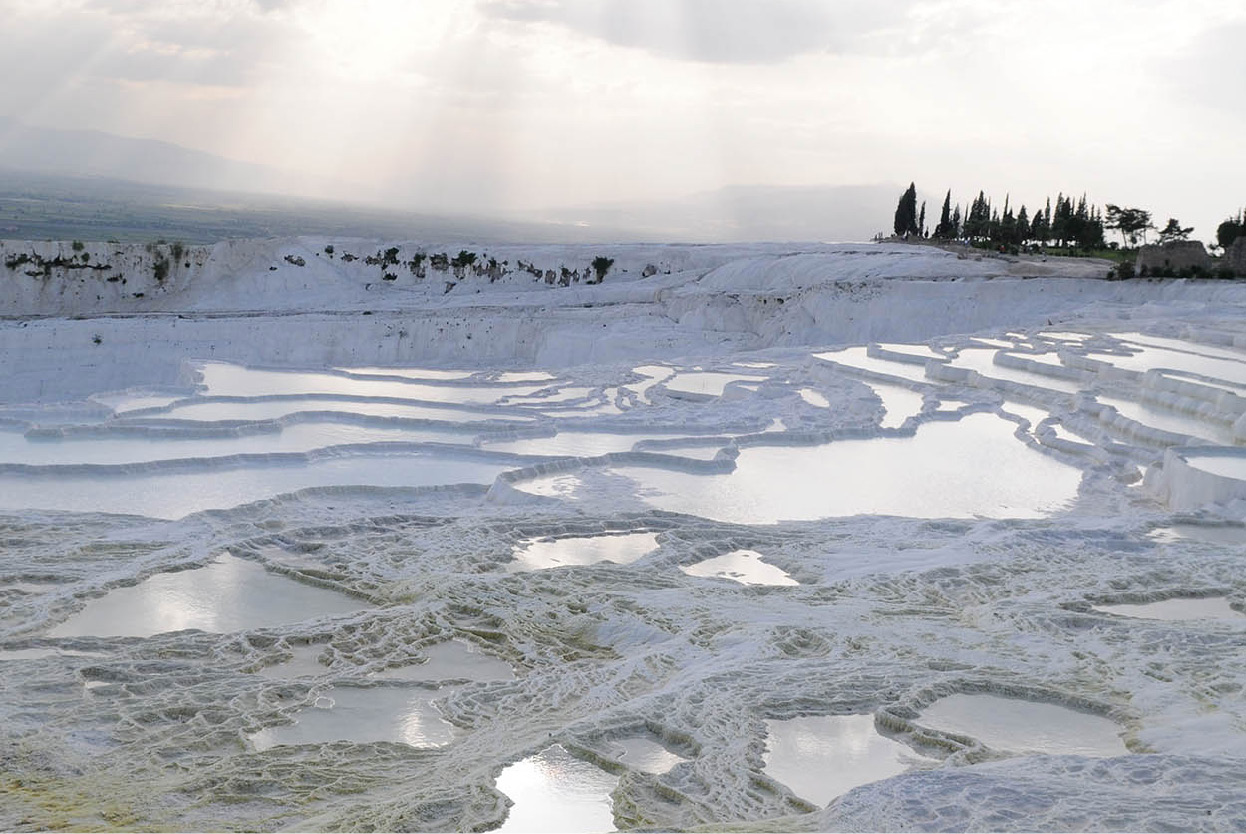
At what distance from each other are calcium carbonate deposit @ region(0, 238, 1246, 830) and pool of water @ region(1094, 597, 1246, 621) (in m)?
0.03

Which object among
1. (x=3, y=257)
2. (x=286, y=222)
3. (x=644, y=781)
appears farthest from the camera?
(x=286, y=222)

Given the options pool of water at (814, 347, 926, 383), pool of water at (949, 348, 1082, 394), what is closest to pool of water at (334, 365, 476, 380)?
pool of water at (814, 347, 926, 383)

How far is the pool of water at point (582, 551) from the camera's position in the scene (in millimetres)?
6422

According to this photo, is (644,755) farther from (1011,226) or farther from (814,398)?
(1011,226)

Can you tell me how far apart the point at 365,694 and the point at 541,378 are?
10.6 metres

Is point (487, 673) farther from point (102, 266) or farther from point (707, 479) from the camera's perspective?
point (102, 266)

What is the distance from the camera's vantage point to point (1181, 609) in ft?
19.3

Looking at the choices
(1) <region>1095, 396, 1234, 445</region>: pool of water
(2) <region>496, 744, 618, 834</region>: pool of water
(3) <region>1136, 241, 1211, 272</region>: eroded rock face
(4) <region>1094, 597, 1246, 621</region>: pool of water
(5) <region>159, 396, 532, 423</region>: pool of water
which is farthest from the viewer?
(3) <region>1136, 241, 1211, 272</region>: eroded rock face

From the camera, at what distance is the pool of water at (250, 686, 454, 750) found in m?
4.15

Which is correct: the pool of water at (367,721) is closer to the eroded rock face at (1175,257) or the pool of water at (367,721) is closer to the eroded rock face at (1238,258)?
the eroded rock face at (1175,257)

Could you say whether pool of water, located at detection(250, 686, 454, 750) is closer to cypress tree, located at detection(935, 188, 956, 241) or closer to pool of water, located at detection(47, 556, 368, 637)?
pool of water, located at detection(47, 556, 368, 637)

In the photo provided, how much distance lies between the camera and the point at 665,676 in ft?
15.6

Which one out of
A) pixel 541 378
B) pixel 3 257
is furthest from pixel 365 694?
pixel 3 257

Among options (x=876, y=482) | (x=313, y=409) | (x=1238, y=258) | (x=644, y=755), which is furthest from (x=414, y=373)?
(x=1238, y=258)
